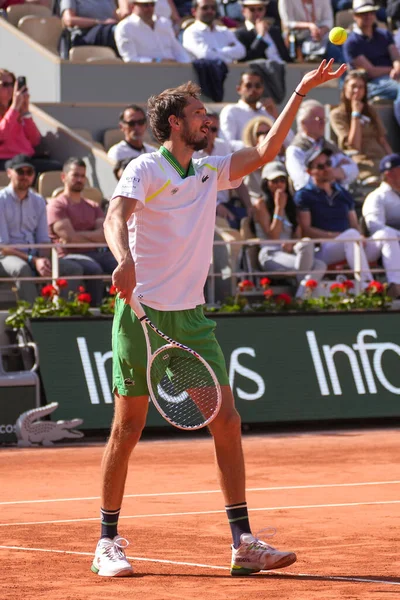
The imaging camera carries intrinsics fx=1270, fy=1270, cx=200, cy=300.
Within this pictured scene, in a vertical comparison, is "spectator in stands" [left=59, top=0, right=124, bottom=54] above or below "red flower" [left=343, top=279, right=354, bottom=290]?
above

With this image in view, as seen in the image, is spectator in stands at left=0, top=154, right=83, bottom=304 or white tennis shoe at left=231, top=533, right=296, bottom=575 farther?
spectator in stands at left=0, top=154, right=83, bottom=304

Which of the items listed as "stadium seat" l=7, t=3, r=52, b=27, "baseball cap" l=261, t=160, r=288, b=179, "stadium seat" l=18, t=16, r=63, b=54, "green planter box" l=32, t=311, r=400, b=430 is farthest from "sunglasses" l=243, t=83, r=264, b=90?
"green planter box" l=32, t=311, r=400, b=430

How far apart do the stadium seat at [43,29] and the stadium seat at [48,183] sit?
3.32m

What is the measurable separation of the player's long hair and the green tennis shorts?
84 centimetres

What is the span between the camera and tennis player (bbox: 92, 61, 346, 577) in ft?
18.8

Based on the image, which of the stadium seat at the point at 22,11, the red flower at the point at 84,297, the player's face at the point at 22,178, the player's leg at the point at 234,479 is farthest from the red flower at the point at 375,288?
the player's leg at the point at 234,479

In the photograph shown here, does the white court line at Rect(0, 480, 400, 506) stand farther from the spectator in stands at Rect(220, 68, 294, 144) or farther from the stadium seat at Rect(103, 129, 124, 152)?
the stadium seat at Rect(103, 129, 124, 152)

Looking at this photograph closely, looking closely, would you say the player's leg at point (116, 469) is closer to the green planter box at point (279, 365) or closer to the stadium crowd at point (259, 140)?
the green planter box at point (279, 365)

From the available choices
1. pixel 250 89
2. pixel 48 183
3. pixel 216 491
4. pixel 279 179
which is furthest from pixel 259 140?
pixel 216 491

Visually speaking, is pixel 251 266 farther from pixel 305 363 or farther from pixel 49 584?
pixel 49 584

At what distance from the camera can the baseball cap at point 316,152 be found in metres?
14.2

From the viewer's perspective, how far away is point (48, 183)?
46.2 ft

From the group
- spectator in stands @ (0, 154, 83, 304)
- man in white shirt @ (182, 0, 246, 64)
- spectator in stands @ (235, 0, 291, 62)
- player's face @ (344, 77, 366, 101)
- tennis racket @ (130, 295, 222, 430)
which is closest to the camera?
tennis racket @ (130, 295, 222, 430)

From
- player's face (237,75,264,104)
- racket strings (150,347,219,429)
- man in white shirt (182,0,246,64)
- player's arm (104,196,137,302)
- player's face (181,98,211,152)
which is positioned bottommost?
racket strings (150,347,219,429)
